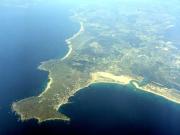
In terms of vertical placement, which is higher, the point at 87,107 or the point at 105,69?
the point at 87,107

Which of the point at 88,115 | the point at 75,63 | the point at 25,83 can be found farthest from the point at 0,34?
the point at 88,115

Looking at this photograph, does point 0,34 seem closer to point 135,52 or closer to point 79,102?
point 135,52

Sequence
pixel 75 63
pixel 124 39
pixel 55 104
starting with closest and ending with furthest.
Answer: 1. pixel 55 104
2. pixel 75 63
3. pixel 124 39

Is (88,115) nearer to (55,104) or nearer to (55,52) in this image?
(55,104)

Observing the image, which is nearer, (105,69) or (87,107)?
(87,107)

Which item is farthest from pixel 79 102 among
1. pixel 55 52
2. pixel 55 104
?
pixel 55 52

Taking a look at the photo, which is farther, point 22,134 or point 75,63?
point 75,63

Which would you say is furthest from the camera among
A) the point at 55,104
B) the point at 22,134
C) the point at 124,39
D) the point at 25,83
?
the point at 124,39

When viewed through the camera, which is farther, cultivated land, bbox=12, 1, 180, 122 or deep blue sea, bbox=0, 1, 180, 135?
cultivated land, bbox=12, 1, 180, 122

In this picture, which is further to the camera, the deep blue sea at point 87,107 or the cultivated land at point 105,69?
the cultivated land at point 105,69
